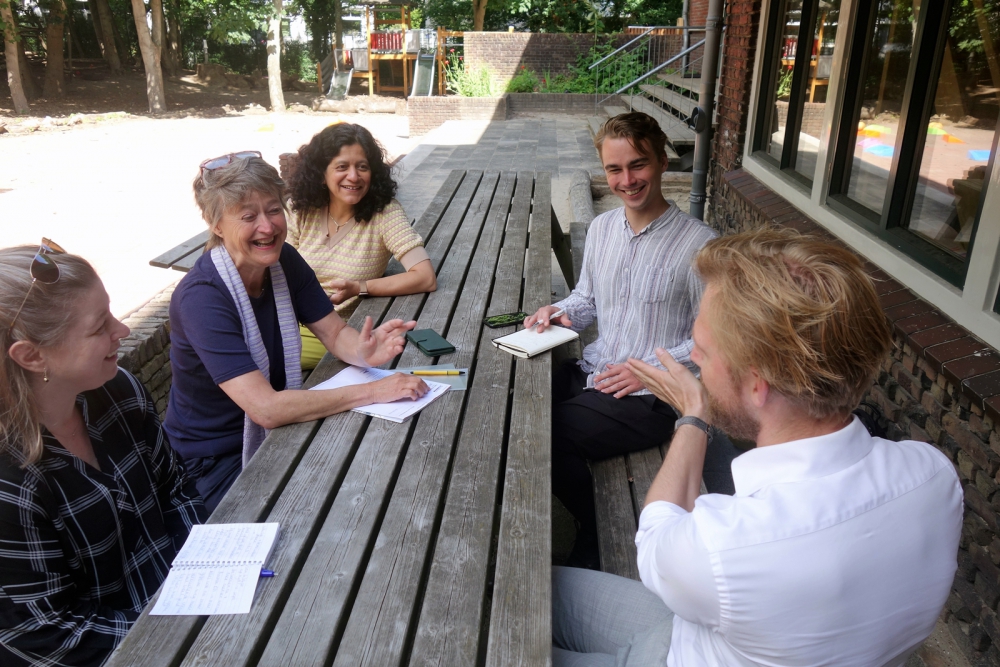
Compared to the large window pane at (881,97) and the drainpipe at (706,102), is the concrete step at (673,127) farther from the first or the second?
the large window pane at (881,97)

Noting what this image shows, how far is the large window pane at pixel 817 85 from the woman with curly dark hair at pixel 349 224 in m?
→ 2.53

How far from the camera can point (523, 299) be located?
10.6 feet

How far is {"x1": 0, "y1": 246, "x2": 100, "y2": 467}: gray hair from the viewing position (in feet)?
5.01

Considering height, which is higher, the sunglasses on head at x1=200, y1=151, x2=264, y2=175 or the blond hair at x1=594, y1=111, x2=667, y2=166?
the blond hair at x1=594, y1=111, x2=667, y2=166

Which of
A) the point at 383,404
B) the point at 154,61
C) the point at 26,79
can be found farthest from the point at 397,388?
the point at 26,79

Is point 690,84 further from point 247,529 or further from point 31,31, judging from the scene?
point 31,31

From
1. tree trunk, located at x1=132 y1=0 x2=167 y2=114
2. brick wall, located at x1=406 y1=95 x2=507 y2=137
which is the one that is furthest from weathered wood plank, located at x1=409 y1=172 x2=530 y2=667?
tree trunk, located at x1=132 y1=0 x2=167 y2=114

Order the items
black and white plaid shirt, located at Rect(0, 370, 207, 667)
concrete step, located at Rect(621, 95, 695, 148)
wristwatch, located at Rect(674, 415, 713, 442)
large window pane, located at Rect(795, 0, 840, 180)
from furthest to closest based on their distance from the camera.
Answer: concrete step, located at Rect(621, 95, 695, 148)
large window pane, located at Rect(795, 0, 840, 180)
wristwatch, located at Rect(674, 415, 713, 442)
black and white plaid shirt, located at Rect(0, 370, 207, 667)

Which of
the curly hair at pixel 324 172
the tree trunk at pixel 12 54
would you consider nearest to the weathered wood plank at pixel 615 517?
the curly hair at pixel 324 172

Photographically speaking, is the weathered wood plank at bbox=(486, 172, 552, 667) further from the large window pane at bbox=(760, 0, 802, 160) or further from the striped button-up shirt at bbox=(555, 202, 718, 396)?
the large window pane at bbox=(760, 0, 802, 160)

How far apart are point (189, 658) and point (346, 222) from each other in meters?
2.37

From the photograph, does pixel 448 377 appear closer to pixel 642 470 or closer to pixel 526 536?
pixel 642 470

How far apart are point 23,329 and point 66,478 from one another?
0.34 m

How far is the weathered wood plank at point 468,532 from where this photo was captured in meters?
1.37
